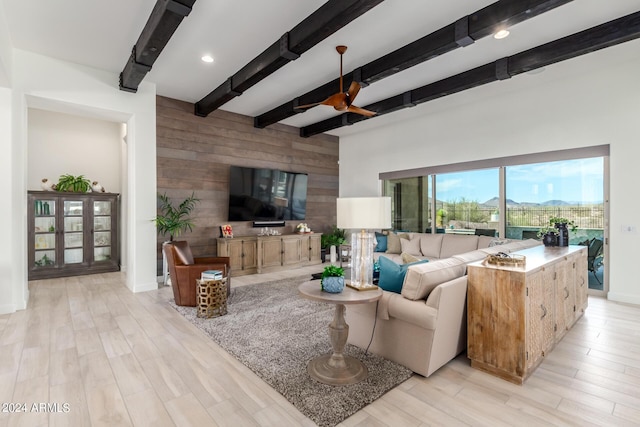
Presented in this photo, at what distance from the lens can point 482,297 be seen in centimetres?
251

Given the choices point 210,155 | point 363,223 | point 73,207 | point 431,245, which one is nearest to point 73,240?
point 73,207

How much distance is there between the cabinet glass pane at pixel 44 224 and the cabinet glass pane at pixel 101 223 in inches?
24.2

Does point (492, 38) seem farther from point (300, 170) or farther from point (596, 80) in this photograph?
point (300, 170)

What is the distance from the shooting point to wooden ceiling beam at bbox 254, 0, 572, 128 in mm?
2781

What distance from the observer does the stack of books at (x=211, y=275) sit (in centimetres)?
384

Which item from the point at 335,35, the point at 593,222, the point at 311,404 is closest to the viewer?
the point at 311,404

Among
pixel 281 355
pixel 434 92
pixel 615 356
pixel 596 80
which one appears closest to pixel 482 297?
pixel 615 356

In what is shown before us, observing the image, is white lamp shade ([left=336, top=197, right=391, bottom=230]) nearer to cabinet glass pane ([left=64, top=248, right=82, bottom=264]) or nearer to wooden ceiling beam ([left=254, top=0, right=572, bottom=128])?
wooden ceiling beam ([left=254, top=0, right=572, bottom=128])

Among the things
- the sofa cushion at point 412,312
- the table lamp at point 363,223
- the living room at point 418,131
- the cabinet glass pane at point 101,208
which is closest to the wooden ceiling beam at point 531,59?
the living room at point 418,131

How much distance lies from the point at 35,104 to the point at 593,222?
26.8ft

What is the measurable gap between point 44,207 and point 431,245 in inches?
278

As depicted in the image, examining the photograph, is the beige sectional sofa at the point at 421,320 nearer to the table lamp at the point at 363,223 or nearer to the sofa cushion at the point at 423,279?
the sofa cushion at the point at 423,279

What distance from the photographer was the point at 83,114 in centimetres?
482

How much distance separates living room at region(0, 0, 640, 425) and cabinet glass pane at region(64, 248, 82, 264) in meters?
0.78
